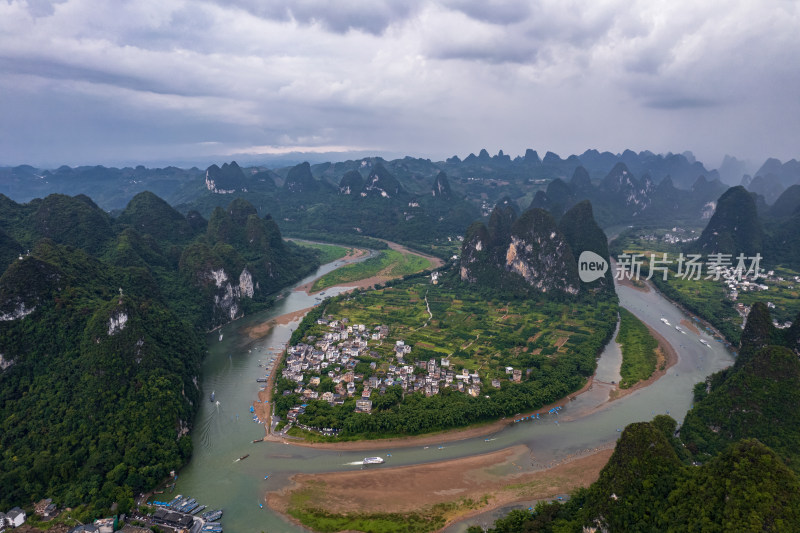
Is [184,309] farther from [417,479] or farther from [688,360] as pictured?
[688,360]

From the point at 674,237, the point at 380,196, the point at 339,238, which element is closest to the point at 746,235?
the point at 674,237

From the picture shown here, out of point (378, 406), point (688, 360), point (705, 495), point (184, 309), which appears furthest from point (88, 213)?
point (688, 360)

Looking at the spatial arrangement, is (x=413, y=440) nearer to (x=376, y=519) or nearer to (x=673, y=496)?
(x=376, y=519)

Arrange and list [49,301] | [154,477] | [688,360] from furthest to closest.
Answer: [688,360] → [49,301] → [154,477]

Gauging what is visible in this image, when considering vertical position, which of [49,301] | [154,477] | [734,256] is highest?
[734,256]

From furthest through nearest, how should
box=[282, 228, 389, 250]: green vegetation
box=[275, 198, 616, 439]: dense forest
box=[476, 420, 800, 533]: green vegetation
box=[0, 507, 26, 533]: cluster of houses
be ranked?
box=[282, 228, 389, 250]: green vegetation, box=[275, 198, 616, 439]: dense forest, box=[0, 507, 26, 533]: cluster of houses, box=[476, 420, 800, 533]: green vegetation

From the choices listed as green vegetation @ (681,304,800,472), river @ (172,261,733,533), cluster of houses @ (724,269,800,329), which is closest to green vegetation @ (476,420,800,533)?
river @ (172,261,733,533)

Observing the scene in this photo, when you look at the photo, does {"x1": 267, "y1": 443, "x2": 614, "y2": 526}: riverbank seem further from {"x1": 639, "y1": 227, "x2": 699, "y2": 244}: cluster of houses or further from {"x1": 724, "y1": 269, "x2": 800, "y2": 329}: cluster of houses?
{"x1": 639, "y1": 227, "x2": 699, "y2": 244}: cluster of houses
